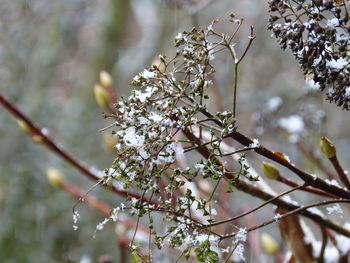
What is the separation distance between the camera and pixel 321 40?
0.89 m

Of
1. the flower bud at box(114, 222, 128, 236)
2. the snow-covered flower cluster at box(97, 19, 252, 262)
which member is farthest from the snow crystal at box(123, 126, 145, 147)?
the flower bud at box(114, 222, 128, 236)

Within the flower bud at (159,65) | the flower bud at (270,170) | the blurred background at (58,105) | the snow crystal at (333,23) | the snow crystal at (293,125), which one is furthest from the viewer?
the blurred background at (58,105)

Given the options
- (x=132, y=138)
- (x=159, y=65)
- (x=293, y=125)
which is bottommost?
(x=132, y=138)

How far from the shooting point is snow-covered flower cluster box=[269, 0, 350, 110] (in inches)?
35.2

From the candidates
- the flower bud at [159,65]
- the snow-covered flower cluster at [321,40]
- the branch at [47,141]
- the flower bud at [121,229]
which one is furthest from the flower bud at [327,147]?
the flower bud at [121,229]

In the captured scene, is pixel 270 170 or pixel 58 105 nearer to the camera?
pixel 270 170

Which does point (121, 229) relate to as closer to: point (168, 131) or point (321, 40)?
point (168, 131)

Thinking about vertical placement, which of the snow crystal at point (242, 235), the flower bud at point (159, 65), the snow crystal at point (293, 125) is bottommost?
the snow crystal at point (242, 235)

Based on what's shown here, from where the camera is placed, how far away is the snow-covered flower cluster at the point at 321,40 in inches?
35.2

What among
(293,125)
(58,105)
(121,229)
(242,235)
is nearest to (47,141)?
(121,229)

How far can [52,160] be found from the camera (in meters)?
5.26

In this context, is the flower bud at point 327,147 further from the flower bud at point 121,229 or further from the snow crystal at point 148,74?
the flower bud at point 121,229

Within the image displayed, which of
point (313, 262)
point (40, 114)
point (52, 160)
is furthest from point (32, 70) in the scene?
point (313, 262)

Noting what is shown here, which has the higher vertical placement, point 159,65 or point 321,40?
point 159,65
